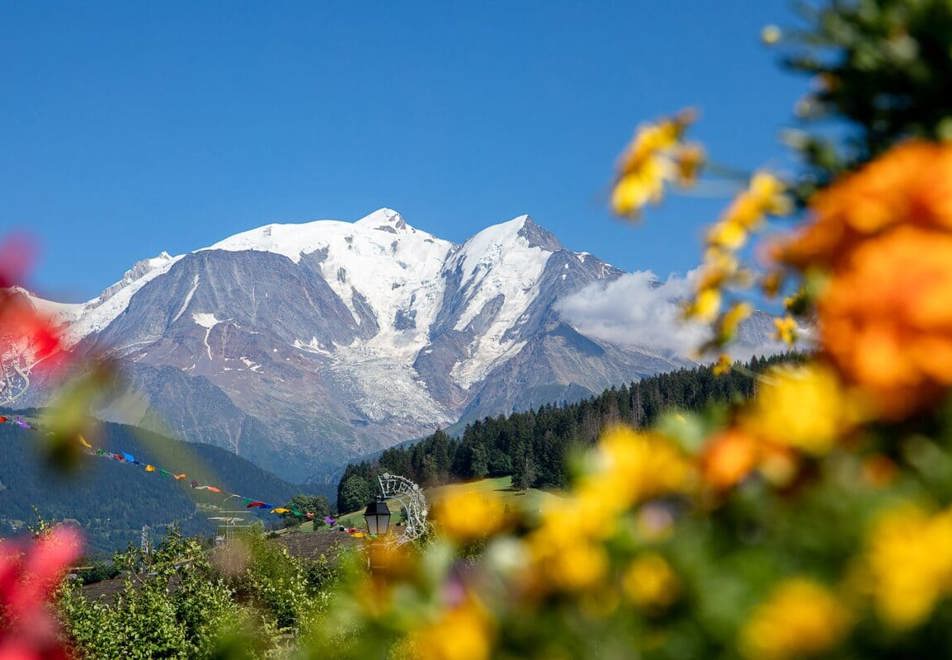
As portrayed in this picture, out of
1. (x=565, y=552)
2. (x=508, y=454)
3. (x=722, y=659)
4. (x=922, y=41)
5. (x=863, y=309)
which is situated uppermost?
(x=508, y=454)

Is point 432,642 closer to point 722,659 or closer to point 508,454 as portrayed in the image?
point 722,659

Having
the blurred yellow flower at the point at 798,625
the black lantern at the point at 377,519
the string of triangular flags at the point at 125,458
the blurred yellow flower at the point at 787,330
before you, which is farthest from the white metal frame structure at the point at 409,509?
the blurred yellow flower at the point at 798,625

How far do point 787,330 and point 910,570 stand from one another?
1664 millimetres

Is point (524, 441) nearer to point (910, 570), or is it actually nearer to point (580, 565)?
point (580, 565)

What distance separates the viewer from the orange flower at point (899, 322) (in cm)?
96

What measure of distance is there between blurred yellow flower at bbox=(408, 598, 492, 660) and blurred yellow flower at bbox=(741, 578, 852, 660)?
284mm

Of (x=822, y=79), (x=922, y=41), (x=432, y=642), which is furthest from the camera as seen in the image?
(x=822, y=79)

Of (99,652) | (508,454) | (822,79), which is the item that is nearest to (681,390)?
(508,454)

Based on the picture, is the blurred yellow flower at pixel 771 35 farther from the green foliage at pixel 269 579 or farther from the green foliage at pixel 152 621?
the green foliage at pixel 269 579

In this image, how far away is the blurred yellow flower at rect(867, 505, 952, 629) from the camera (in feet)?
2.34

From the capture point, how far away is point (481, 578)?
111 cm

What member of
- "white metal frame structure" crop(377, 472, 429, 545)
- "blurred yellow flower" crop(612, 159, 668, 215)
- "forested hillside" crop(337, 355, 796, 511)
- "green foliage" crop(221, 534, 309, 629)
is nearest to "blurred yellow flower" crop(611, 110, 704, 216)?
"blurred yellow flower" crop(612, 159, 668, 215)

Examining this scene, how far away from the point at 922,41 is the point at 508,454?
391 ft

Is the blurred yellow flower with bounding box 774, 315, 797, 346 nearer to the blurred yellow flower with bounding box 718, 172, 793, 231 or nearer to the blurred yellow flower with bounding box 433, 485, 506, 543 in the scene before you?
the blurred yellow flower with bounding box 718, 172, 793, 231
